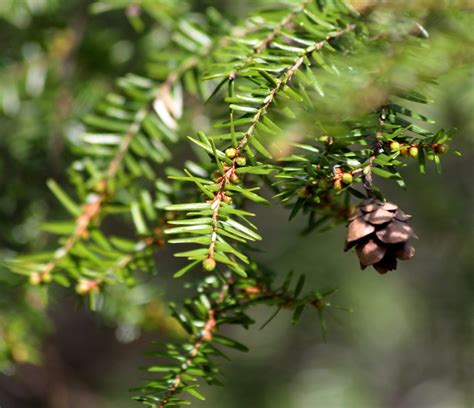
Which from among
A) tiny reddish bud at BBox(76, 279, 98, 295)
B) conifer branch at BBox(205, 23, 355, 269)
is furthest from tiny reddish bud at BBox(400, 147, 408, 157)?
tiny reddish bud at BBox(76, 279, 98, 295)

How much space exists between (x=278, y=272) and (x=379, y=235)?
3.09 ft

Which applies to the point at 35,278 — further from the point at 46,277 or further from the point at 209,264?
the point at 209,264

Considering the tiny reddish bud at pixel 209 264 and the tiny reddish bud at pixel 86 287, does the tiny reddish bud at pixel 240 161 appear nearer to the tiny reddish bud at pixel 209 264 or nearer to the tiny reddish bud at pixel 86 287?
the tiny reddish bud at pixel 209 264

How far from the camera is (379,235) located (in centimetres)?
40

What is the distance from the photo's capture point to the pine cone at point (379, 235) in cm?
40

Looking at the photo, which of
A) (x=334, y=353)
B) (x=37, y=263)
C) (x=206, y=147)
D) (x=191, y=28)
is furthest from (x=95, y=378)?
(x=206, y=147)

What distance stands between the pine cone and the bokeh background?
15 centimetres

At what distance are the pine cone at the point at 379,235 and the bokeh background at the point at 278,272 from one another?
146mm

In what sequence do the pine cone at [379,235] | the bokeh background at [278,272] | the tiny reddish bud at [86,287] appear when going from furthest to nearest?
the bokeh background at [278,272]
the tiny reddish bud at [86,287]
the pine cone at [379,235]

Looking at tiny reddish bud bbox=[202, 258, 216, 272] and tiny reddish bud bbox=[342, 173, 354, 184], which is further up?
tiny reddish bud bbox=[342, 173, 354, 184]

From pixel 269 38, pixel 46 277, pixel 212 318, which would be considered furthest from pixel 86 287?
pixel 269 38

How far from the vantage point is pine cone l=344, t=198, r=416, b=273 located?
0.40m

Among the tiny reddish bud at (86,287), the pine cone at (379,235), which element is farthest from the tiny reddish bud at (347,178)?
the tiny reddish bud at (86,287)

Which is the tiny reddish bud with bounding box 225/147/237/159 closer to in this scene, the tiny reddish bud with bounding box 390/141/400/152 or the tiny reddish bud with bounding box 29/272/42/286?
the tiny reddish bud with bounding box 390/141/400/152
